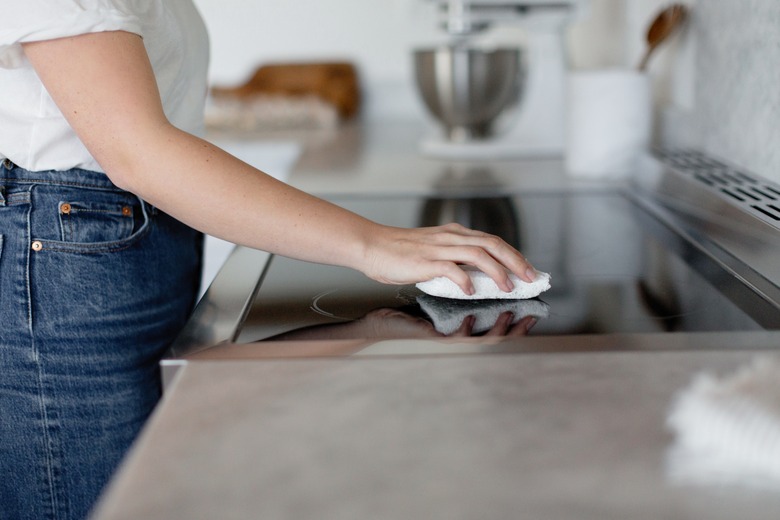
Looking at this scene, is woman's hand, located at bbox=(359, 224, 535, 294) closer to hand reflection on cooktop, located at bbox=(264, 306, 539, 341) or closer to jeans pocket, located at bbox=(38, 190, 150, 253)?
hand reflection on cooktop, located at bbox=(264, 306, 539, 341)

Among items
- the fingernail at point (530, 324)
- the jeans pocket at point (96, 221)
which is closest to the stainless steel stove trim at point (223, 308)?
the jeans pocket at point (96, 221)

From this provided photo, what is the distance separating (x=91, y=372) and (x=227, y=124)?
4.63ft

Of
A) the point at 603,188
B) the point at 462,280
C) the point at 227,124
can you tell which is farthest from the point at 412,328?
the point at 227,124

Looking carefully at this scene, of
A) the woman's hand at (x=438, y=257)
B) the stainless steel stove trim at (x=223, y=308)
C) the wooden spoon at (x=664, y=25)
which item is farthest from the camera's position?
the wooden spoon at (x=664, y=25)

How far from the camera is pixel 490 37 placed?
8.50 feet

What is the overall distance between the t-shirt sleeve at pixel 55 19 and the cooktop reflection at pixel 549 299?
266mm

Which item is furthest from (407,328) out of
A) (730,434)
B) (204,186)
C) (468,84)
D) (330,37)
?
(330,37)

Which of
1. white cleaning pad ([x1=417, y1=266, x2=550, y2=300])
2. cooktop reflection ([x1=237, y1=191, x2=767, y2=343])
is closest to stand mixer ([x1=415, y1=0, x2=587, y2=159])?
cooktop reflection ([x1=237, y1=191, x2=767, y2=343])

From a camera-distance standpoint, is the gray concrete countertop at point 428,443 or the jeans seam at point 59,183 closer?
the gray concrete countertop at point 428,443

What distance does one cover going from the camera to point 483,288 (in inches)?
30.5

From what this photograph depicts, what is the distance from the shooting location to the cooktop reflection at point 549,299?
712 mm

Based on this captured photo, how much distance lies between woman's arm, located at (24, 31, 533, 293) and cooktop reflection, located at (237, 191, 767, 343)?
4cm

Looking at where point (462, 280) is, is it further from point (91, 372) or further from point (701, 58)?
point (701, 58)

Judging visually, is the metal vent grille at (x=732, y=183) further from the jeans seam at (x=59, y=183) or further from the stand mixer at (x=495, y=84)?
the jeans seam at (x=59, y=183)
